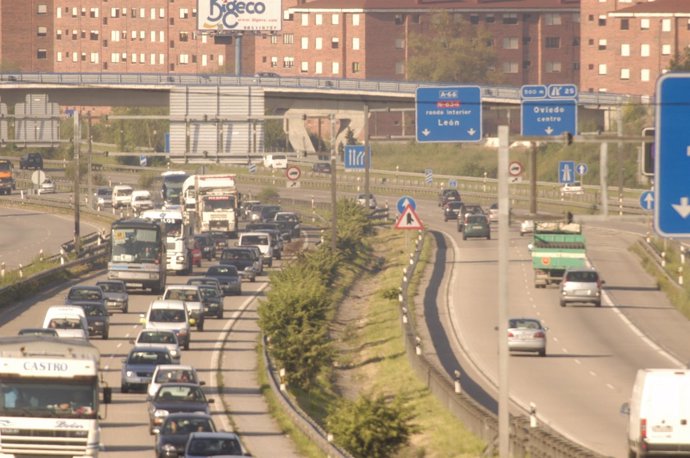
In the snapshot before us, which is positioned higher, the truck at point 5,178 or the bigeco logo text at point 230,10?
the bigeco logo text at point 230,10

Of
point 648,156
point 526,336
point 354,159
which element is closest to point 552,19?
point 354,159

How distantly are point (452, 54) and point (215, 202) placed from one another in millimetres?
87251

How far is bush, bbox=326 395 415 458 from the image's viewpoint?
33.2 metres

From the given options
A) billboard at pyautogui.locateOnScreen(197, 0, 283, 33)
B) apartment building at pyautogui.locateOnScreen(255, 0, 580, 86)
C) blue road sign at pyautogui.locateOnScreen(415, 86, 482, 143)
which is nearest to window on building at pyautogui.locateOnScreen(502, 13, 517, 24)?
apartment building at pyautogui.locateOnScreen(255, 0, 580, 86)

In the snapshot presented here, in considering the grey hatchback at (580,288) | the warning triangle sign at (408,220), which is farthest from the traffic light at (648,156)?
the grey hatchback at (580,288)

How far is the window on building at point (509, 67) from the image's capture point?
18600cm

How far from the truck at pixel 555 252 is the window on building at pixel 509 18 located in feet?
375

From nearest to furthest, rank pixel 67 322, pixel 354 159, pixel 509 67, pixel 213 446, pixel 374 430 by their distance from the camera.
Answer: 1. pixel 213 446
2. pixel 374 430
3. pixel 67 322
4. pixel 354 159
5. pixel 509 67

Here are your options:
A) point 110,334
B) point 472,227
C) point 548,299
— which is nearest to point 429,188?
point 472,227

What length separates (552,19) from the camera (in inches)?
7249

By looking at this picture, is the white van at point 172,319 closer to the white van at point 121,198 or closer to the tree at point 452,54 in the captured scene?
the white van at point 121,198

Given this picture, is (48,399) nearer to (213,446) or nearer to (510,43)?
(213,446)

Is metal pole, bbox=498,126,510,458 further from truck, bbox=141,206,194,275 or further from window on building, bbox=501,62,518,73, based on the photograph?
window on building, bbox=501,62,518,73

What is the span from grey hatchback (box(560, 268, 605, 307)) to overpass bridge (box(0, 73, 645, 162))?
6.57m
